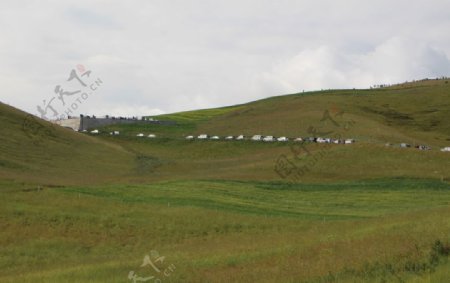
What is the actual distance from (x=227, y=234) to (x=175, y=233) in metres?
3.26

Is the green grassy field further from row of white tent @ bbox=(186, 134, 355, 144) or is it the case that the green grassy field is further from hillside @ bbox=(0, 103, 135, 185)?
row of white tent @ bbox=(186, 134, 355, 144)

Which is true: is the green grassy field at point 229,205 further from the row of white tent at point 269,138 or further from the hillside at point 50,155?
the row of white tent at point 269,138

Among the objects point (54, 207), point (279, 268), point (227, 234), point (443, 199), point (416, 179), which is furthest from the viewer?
point (416, 179)

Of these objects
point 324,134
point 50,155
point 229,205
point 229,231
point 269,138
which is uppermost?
point 324,134

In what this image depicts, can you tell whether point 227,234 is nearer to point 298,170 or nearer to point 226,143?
point 298,170

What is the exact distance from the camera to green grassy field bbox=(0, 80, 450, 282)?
18.5 meters

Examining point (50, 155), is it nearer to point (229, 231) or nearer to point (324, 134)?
point (229, 231)

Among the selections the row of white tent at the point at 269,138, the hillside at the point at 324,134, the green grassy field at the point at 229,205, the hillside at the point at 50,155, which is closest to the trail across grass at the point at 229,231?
the green grassy field at the point at 229,205

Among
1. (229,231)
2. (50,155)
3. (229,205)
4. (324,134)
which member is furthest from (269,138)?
(229,231)

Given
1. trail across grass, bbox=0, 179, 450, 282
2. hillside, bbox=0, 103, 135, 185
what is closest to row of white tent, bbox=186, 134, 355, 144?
hillside, bbox=0, 103, 135, 185

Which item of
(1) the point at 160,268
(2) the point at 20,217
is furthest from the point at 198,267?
(2) the point at 20,217

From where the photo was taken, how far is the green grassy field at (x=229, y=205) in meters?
18.5

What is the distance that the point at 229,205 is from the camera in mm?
46438

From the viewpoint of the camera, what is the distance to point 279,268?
57.4 feet
